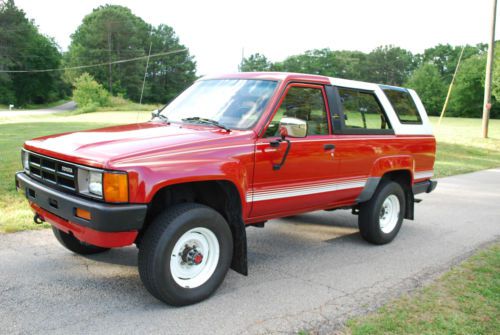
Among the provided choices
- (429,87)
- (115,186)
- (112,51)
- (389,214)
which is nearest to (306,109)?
(389,214)

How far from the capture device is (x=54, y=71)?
85688 millimetres

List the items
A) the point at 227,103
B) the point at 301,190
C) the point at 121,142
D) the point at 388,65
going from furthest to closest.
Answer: the point at 388,65 → the point at 301,190 → the point at 227,103 → the point at 121,142

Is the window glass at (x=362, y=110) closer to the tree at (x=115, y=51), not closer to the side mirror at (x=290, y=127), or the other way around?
the side mirror at (x=290, y=127)

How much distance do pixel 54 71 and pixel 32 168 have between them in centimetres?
9013

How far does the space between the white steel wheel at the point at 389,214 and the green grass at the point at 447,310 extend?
1260 mm

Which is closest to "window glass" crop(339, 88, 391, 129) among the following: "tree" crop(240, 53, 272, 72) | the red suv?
the red suv

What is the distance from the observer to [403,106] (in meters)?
6.31

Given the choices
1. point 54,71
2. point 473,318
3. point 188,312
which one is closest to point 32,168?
point 188,312

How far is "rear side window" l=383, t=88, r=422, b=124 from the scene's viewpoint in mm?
6158

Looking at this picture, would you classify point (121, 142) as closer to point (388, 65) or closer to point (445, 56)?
point (388, 65)

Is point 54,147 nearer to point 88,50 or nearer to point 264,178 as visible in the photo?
point 264,178

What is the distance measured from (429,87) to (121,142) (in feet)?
307

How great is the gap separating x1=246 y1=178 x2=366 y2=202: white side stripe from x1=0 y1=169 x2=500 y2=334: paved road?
821mm

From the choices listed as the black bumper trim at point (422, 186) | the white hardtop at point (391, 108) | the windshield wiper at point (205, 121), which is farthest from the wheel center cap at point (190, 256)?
the black bumper trim at point (422, 186)
